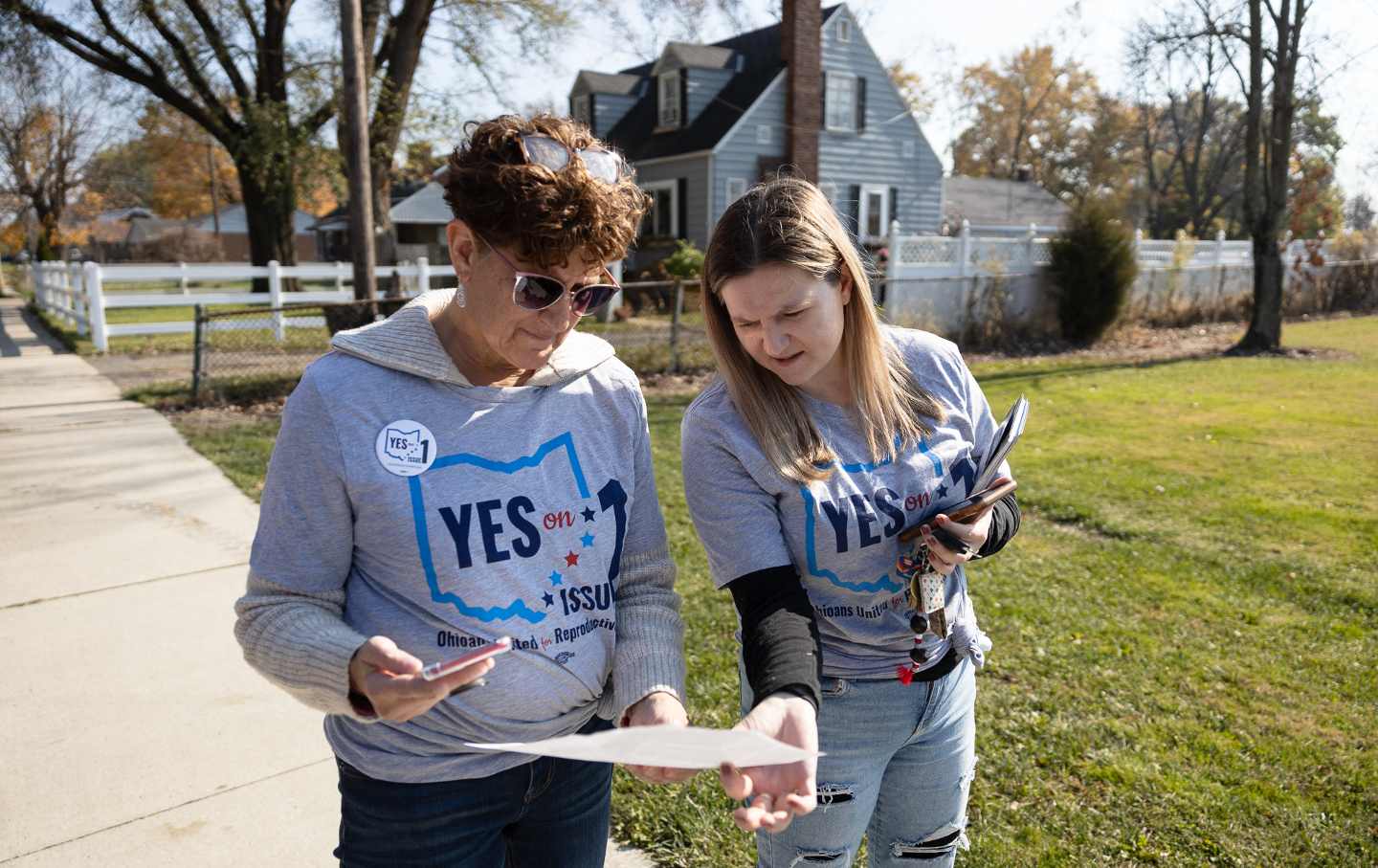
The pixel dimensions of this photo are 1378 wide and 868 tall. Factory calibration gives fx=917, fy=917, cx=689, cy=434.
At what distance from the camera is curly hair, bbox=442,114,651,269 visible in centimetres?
145

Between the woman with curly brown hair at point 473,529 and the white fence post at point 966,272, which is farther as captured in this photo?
the white fence post at point 966,272

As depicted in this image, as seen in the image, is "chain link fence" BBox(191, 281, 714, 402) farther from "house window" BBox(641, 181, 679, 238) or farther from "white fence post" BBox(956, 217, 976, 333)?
"house window" BBox(641, 181, 679, 238)

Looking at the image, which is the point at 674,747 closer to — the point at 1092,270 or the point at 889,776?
the point at 889,776

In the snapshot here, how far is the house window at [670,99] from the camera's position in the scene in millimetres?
24734

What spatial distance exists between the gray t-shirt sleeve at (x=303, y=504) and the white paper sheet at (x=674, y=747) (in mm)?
477

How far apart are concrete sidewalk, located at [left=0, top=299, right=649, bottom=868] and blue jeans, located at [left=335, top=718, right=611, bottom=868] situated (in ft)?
3.72

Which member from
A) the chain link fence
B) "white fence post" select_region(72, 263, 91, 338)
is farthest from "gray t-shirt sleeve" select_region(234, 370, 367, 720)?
"white fence post" select_region(72, 263, 91, 338)

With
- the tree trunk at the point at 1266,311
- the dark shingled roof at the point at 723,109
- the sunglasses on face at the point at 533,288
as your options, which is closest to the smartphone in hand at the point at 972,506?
the sunglasses on face at the point at 533,288

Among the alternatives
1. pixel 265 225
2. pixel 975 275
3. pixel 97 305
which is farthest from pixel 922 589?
pixel 265 225

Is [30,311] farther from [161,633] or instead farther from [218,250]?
[161,633]

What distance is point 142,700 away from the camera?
141 inches

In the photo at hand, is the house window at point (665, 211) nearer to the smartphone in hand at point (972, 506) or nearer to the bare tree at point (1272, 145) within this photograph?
the bare tree at point (1272, 145)

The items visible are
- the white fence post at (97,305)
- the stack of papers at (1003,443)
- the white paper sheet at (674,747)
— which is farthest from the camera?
the white fence post at (97,305)

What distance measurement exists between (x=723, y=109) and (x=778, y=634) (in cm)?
2411
